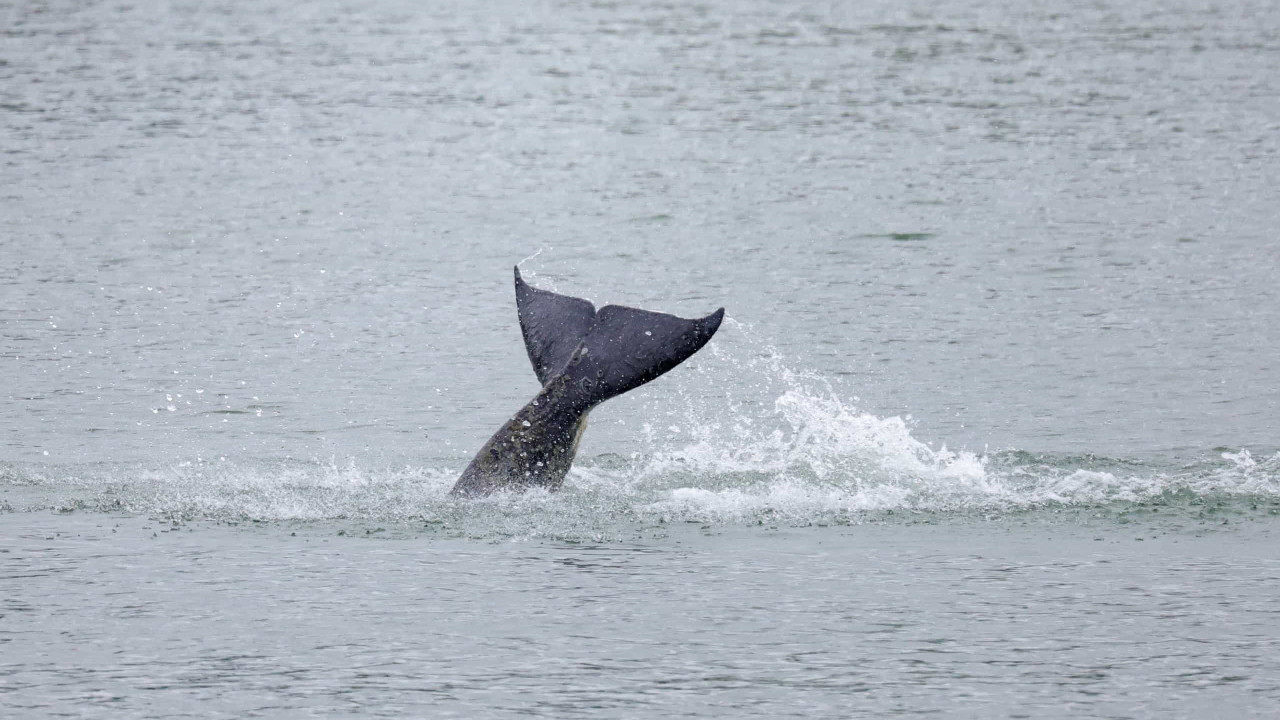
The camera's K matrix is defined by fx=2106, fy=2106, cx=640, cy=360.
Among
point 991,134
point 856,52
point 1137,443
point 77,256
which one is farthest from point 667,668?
point 856,52

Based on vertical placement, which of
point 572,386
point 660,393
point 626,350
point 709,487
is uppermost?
point 626,350

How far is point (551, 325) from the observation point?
14.9m

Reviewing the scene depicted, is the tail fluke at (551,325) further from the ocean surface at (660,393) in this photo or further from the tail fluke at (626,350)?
the ocean surface at (660,393)

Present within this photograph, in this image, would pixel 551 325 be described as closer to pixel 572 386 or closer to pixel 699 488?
pixel 572 386

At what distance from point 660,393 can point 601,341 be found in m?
5.73

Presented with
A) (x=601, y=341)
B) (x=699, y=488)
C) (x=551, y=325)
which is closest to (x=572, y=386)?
(x=601, y=341)

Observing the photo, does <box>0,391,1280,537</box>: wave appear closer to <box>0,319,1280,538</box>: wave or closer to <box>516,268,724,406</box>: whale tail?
<box>0,319,1280,538</box>: wave

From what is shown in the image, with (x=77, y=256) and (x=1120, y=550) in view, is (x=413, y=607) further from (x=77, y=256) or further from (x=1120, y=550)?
(x=77, y=256)

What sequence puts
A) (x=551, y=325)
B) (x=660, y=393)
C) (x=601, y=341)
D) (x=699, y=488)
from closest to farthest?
1. (x=601, y=341)
2. (x=551, y=325)
3. (x=699, y=488)
4. (x=660, y=393)

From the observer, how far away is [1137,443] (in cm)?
1714

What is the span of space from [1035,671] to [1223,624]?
1.49 m

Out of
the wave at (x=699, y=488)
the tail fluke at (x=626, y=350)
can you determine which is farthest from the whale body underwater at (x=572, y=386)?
the wave at (x=699, y=488)

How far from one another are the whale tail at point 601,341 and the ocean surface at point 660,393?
920 millimetres

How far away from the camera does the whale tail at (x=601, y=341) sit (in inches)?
552
